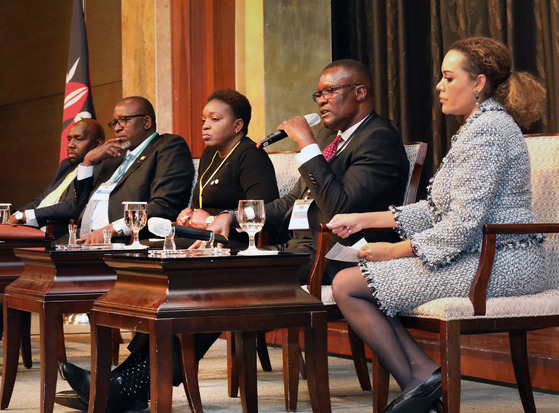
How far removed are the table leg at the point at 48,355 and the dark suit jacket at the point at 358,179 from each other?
0.88 meters

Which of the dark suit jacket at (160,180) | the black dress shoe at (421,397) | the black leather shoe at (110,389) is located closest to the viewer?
the black dress shoe at (421,397)

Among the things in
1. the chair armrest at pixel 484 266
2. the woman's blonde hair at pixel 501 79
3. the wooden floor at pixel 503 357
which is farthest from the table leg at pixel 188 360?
the wooden floor at pixel 503 357

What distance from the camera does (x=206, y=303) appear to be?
2191mm

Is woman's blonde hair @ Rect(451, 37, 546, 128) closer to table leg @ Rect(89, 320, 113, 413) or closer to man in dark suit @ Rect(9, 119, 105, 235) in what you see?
table leg @ Rect(89, 320, 113, 413)

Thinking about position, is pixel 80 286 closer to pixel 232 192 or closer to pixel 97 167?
pixel 232 192

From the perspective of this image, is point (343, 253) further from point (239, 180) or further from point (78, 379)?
point (239, 180)

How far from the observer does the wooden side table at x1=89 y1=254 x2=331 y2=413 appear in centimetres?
214

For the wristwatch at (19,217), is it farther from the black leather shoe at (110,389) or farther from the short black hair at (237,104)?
the black leather shoe at (110,389)

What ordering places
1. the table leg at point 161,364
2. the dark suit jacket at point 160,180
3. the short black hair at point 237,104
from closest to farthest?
the table leg at point 161,364 → the short black hair at point 237,104 → the dark suit jacket at point 160,180

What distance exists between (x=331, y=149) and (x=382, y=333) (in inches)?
38.5

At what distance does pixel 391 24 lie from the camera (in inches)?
195

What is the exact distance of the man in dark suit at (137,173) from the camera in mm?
4160

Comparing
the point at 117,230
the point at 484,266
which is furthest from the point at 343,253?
the point at 117,230

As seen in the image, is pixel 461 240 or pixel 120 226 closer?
pixel 461 240
